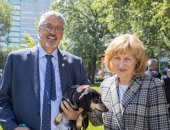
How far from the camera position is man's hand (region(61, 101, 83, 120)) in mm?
4223

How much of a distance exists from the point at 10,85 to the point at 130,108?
1.24 meters

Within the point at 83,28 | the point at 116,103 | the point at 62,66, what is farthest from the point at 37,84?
the point at 83,28

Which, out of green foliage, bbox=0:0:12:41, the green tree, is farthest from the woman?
green foliage, bbox=0:0:12:41

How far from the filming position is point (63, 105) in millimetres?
4230

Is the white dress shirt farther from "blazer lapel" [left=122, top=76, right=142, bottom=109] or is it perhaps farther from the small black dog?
"blazer lapel" [left=122, top=76, right=142, bottom=109]

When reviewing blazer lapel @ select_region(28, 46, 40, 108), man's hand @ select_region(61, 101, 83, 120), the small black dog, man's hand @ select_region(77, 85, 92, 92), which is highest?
blazer lapel @ select_region(28, 46, 40, 108)

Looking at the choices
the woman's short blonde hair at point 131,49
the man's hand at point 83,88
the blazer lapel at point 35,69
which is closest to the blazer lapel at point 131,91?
the woman's short blonde hair at point 131,49

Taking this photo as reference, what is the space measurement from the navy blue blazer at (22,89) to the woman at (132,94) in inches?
20.7

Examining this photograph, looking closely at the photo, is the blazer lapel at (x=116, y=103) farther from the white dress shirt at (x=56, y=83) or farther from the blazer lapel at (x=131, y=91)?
the white dress shirt at (x=56, y=83)

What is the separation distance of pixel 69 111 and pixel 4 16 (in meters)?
73.9

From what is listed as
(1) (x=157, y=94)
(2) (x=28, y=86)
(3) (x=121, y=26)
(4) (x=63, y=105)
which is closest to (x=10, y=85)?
(2) (x=28, y=86)

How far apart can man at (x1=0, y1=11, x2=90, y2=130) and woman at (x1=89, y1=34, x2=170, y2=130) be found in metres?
0.36

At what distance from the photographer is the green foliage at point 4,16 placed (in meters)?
76.1

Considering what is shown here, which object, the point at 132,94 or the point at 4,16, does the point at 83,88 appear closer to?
the point at 132,94
